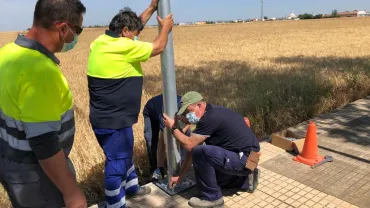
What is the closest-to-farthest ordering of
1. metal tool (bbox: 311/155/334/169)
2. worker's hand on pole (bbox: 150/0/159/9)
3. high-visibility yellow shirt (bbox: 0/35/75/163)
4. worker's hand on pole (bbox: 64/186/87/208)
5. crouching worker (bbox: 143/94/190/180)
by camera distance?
high-visibility yellow shirt (bbox: 0/35/75/163), worker's hand on pole (bbox: 64/186/87/208), worker's hand on pole (bbox: 150/0/159/9), crouching worker (bbox: 143/94/190/180), metal tool (bbox: 311/155/334/169)

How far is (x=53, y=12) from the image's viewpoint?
1753 mm

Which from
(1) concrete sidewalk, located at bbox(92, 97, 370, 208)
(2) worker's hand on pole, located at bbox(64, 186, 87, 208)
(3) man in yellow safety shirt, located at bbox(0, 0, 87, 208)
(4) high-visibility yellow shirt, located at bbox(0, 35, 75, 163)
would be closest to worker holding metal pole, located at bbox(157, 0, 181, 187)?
(1) concrete sidewalk, located at bbox(92, 97, 370, 208)

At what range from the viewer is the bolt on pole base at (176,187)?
12.1ft

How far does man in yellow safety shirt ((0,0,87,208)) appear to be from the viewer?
5.48ft

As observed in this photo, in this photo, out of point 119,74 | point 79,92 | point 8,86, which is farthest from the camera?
point 79,92

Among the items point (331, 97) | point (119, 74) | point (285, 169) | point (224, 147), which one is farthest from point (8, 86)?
point (331, 97)

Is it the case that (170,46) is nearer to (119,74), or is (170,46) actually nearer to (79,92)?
(119,74)

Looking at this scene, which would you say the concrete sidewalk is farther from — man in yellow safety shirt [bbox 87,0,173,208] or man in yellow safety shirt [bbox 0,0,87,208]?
man in yellow safety shirt [bbox 0,0,87,208]

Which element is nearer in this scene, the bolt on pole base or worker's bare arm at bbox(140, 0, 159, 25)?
worker's bare arm at bbox(140, 0, 159, 25)

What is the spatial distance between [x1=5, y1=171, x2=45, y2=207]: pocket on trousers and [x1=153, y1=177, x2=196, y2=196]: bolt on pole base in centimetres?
186

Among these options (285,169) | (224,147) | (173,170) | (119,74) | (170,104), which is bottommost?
(285,169)

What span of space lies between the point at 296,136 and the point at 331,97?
8.14 ft

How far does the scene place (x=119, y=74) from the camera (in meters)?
2.99

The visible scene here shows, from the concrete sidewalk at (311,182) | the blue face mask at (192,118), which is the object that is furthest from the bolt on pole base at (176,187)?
the blue face mask at (192,118)
